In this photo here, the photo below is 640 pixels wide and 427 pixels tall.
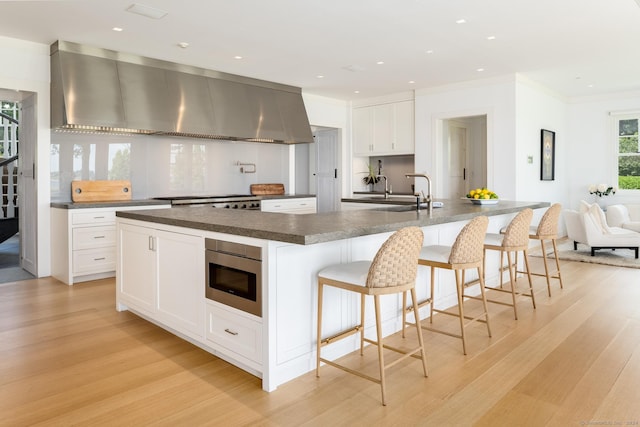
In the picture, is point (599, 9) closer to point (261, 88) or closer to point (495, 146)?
point (495, 146)

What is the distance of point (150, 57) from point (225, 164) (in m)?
1.86

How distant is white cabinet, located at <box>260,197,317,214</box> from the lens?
6.42m

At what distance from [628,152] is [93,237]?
8510mm

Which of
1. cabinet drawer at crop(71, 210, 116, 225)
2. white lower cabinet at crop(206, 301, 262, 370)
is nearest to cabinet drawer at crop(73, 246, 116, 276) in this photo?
cabinet drawer at crop(71, 210, 116, 225)

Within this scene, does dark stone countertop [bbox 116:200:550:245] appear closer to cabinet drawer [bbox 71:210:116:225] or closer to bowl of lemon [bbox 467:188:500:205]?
bowl of lemon [bbox 467:188:500:205]

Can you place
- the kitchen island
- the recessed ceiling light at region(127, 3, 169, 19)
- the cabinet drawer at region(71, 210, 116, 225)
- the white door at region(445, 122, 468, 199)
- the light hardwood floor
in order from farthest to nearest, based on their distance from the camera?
1. the white door at region(445, 122, 468, 199)
2. the cabinet drawer at region(71, 210, 116, 225)
3. the recessed ceiling light at region(127, 3, 169, 19)
4. the kitchen island
5. the light hardwood floor

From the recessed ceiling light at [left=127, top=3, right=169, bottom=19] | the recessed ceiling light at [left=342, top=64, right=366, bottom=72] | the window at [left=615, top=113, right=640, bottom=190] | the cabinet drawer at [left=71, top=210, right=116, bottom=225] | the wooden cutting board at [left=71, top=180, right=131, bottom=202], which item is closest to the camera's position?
the recessed ceiling light at [left=127, top=3, right=169, bottom=19]

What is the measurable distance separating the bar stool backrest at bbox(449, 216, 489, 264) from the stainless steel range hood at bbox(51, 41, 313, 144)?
151 inches

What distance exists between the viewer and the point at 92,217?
480 cm

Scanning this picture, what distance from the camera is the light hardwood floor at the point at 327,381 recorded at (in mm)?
2053

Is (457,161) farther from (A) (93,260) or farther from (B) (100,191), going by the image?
(A) (93,260)

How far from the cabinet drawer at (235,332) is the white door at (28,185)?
344cm

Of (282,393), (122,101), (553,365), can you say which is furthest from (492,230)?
(122,101)

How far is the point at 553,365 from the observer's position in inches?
102
